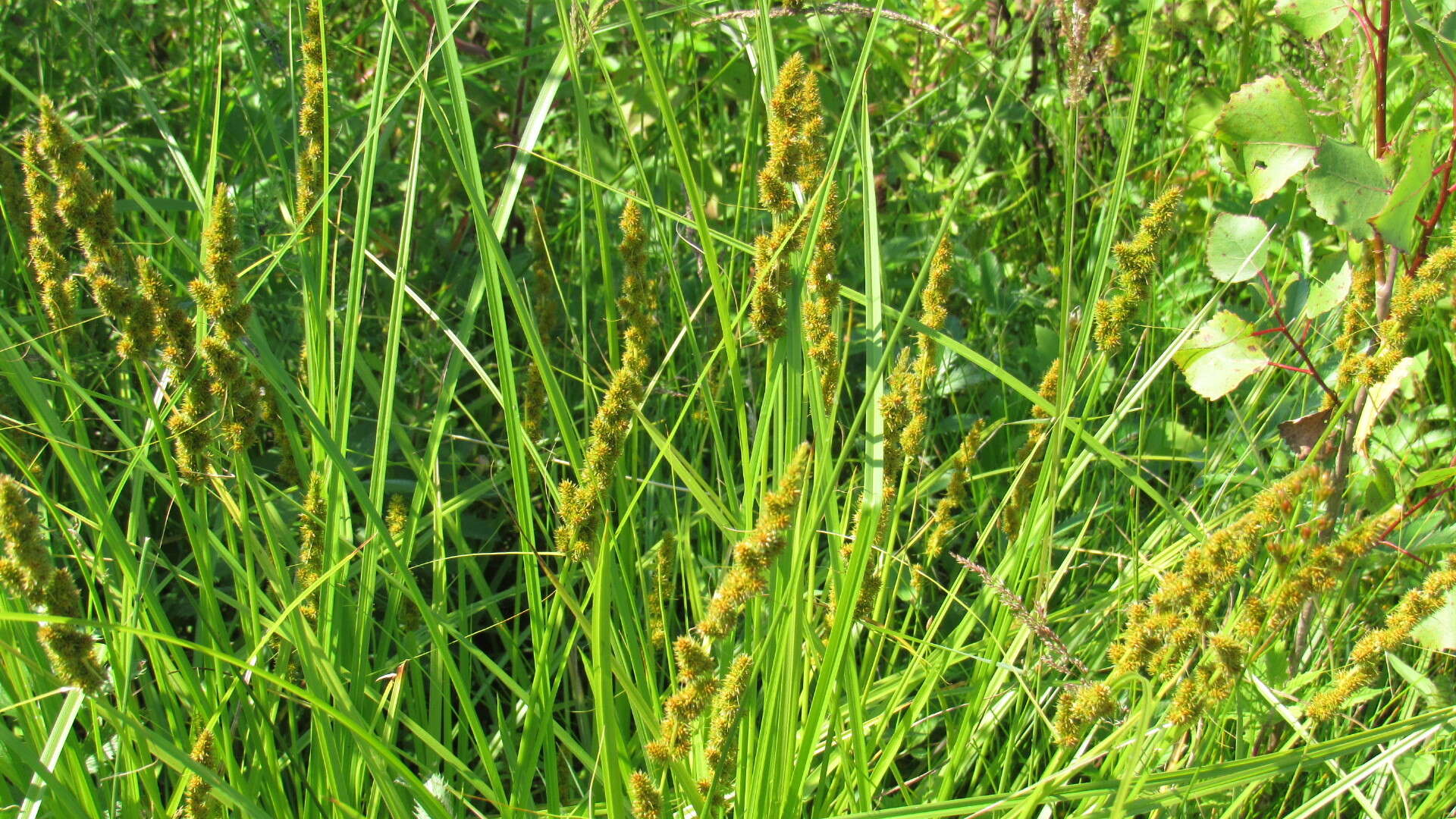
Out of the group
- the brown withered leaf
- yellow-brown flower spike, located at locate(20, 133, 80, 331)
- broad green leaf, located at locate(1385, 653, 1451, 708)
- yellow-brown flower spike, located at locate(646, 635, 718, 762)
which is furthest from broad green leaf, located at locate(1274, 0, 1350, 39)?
yellow-brown flower spike, located at locate(20, 133, 80, 331)

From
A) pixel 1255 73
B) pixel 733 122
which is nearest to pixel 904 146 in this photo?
pixel 733 122

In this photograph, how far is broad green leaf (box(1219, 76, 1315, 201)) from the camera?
4.34 ft

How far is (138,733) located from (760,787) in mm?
592

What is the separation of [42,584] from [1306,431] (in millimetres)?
1399

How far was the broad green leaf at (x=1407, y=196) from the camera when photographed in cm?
115

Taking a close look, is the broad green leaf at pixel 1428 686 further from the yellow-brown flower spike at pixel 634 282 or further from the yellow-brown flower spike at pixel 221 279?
the yellow-brown flower spike at pixel 221 279

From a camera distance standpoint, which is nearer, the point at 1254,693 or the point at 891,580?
the point at 1254,693

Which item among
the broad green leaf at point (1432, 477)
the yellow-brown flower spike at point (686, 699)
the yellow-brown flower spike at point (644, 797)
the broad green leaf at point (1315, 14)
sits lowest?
the yellow-brown flower spike at point (644, 797)

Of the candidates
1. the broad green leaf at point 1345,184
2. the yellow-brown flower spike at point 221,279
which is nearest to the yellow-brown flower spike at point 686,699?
the yellow-brown flower spike at point 221,279

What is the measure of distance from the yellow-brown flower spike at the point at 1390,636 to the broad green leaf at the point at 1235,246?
0.43m

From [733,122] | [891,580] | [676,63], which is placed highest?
[676,63]

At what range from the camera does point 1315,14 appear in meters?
1.37

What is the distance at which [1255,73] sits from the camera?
9.29ft

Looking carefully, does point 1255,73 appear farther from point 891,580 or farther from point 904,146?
point 891,580
